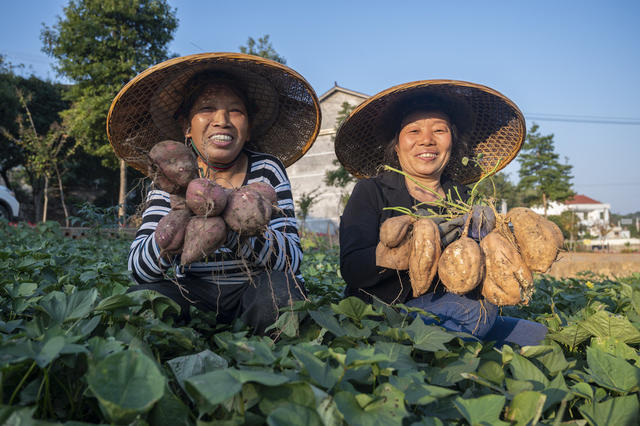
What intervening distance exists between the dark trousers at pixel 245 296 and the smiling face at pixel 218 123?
0.52 meters

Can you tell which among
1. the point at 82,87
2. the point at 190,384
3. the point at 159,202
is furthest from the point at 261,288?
the point at 82,87

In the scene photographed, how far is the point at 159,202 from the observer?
1.74 m

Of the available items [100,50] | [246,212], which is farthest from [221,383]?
[100,50]

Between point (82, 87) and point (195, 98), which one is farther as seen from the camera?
point (82, 87)

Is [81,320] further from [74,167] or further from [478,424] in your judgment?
[74,167]

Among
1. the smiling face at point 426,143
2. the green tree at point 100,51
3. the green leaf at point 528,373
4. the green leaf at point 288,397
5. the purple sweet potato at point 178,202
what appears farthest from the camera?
the green tree at point 100,51

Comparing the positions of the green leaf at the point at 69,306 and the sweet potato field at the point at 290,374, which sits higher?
the green leaf at the point at 69,306

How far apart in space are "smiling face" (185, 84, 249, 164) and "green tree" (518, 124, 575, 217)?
25.7 meters

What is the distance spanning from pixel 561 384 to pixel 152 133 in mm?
1853

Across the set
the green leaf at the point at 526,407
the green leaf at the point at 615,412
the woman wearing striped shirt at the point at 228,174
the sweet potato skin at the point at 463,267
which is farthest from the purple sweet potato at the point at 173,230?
the green leaf at the point at 615,412

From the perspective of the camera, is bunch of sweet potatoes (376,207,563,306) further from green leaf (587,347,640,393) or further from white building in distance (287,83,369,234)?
white building in distance (287,83,369,234)

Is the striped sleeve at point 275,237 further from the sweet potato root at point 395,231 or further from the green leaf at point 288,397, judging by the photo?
the green leaf at point 288,397

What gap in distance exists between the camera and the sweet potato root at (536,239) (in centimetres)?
144

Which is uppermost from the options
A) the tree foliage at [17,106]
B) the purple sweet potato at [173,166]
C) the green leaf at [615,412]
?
the tree foliage at [17,106]
